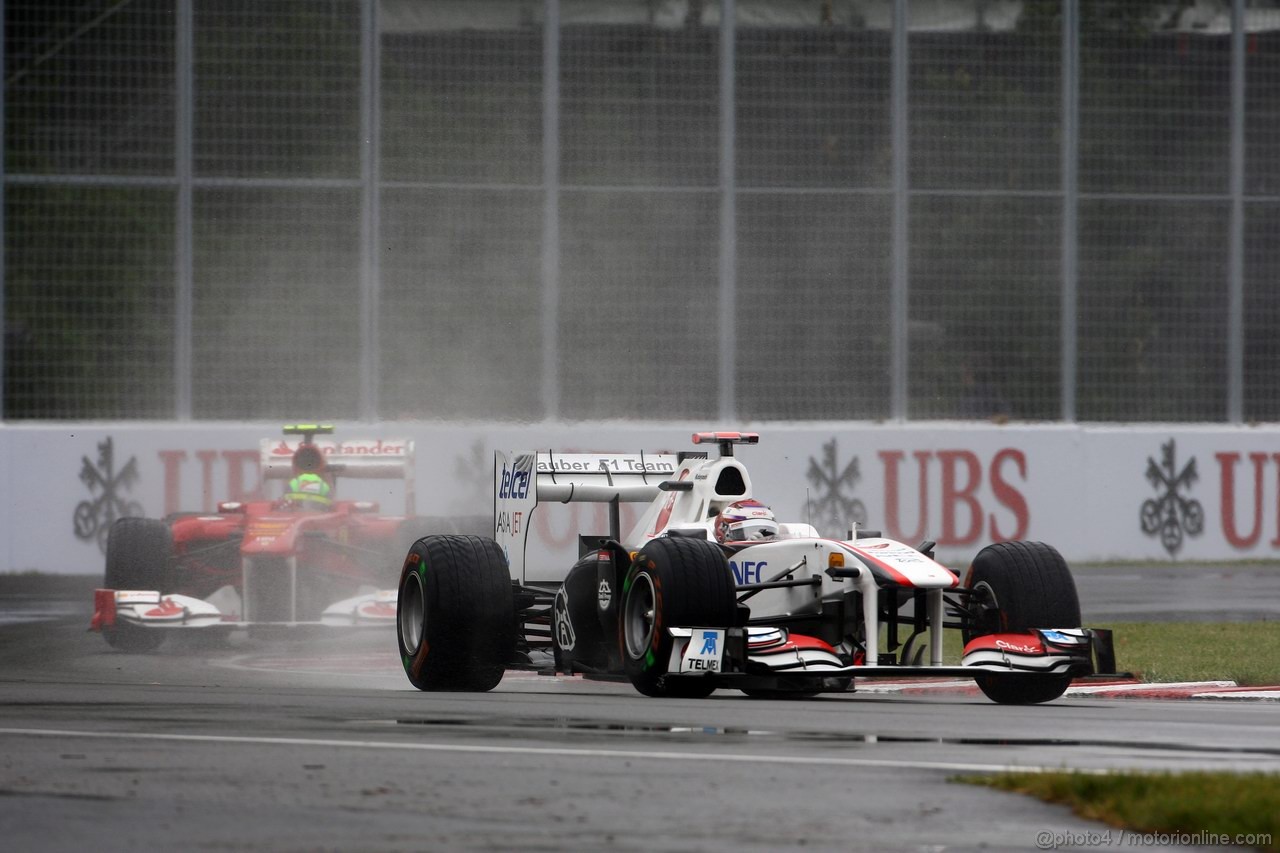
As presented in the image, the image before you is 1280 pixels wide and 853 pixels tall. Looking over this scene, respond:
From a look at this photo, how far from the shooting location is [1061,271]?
30.5 m

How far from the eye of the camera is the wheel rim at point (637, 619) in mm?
12492

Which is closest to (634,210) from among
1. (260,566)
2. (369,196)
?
(369,196)

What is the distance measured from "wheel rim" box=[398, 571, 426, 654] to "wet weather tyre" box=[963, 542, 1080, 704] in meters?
3.43

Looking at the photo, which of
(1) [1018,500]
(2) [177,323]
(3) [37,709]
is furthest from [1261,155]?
(3) [37,709]

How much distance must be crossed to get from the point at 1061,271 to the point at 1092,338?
3.38ft

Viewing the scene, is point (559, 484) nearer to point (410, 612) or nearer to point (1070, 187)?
point (410, 612)

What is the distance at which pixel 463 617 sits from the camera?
13.6 meters

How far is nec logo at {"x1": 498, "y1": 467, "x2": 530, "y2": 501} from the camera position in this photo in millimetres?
14562

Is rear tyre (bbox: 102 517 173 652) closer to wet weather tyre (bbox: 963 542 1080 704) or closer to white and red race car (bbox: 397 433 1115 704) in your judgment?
white and red race car (bbox: 397 433 1115 704)

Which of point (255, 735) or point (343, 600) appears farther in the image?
point (343, 600)

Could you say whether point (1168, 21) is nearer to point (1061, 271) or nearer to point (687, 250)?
point (1061, 271)

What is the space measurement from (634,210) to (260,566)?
12.0 meters

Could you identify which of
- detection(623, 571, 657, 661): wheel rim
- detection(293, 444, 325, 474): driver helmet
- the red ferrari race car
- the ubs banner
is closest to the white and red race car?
detection(623, 571, 657, 661): wheel rim

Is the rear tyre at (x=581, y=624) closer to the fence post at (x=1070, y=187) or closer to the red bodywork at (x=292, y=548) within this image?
the red bodywork at (x=292, y=548)
